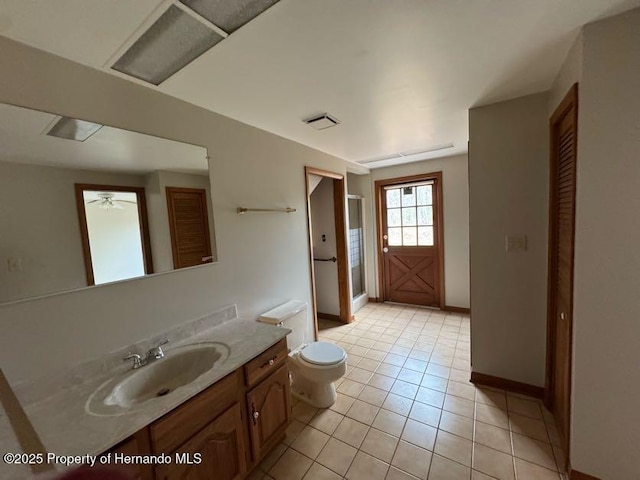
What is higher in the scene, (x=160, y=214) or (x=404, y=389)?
(x=160, y=214)

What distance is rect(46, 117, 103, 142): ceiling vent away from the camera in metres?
1.18

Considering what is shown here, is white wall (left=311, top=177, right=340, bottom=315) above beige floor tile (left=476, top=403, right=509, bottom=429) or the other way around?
above

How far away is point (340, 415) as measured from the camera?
1.93 m

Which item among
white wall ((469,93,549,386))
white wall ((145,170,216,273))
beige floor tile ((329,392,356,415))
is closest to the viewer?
white wall ((145,170,216,273))

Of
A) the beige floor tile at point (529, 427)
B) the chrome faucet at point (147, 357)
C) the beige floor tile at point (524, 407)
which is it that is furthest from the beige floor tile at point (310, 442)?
the beige floor tile at point (524, 407)

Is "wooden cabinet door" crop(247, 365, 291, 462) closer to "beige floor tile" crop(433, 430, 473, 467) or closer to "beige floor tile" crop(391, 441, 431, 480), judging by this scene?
"beige floor tile" crop(391, 441, 431, 480)

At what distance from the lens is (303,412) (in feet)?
6.54

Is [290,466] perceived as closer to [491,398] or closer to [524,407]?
[491,398]

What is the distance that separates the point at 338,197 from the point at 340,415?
8.00 feet

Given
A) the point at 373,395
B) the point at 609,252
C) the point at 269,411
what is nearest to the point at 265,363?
the point at 269,411

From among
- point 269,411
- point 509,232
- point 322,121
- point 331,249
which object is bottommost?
point 269,411

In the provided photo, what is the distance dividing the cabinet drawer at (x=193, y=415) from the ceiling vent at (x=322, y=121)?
1.78 meters

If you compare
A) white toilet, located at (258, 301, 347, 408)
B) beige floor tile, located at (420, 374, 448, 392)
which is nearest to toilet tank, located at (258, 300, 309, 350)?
white toilet, located at (258, 301, 347, 408)

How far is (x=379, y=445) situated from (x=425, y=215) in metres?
3.04
